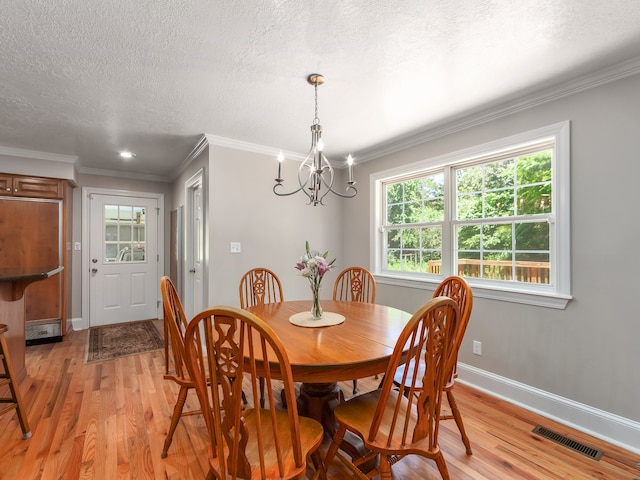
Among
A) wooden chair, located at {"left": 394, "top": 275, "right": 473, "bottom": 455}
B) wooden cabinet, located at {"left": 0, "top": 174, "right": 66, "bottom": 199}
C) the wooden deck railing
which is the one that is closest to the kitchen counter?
wooden cabinet, located at {"left": 0, "top": 174, "right": 66, "bottom": 199}

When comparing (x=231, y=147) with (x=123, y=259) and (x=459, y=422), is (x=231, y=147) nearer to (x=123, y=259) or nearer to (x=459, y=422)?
(x=123, y=259)

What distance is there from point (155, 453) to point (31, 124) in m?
3.08

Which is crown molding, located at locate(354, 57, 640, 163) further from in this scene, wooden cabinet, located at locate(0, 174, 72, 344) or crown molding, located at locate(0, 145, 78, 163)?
wooden cabinet, located at locate(0, 174, 72, 344)

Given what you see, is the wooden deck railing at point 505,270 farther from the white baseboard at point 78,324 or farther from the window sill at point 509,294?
the white baseboard at point 78,324

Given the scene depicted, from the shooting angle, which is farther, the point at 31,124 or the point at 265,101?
the point at 31,124

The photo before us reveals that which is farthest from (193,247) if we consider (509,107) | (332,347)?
(509,107)

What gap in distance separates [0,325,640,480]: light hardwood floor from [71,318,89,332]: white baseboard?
1867mm

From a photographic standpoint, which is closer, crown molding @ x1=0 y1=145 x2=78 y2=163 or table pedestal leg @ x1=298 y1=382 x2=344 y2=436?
table pedestal leg @ x1=298 y1=382 x2=344 y2=436

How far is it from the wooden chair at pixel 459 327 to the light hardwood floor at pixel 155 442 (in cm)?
21

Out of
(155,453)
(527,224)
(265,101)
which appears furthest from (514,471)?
(265,101)

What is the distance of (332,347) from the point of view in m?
1.48

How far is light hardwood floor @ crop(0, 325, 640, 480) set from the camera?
5.37ft

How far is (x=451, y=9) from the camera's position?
1478 millimetres

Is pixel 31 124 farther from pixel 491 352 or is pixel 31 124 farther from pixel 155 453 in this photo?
pixel 491 352
